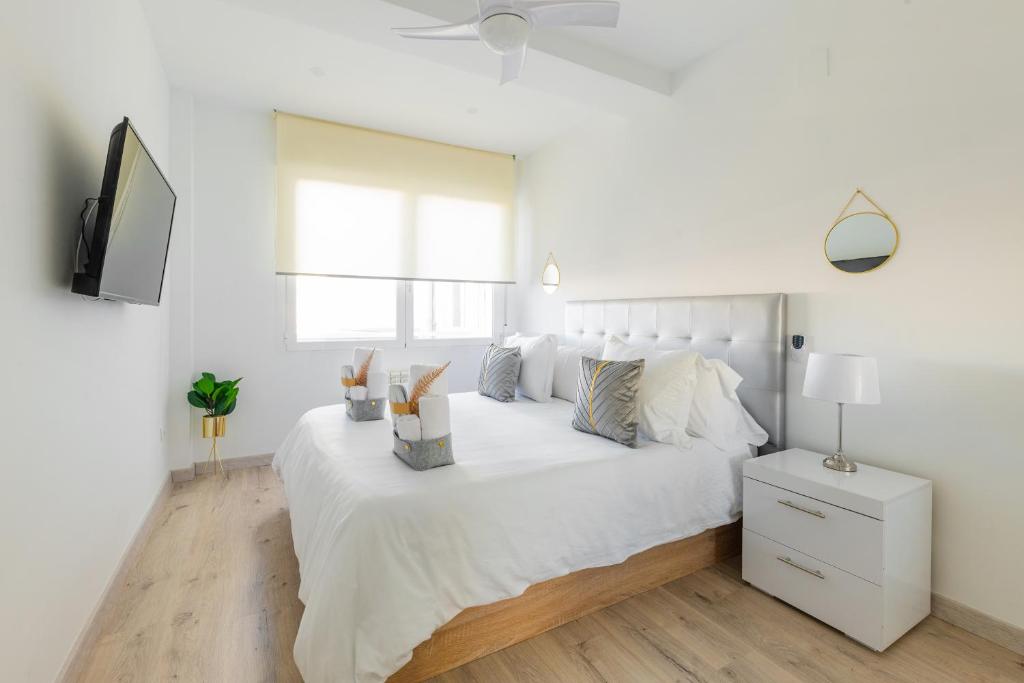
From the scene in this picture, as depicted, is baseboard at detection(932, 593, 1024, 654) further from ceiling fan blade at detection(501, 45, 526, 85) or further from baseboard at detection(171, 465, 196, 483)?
baseboard at detection(171, 465, 196, 483)

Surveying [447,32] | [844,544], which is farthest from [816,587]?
[447,32]

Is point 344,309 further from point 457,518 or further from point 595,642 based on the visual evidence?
point 595,642

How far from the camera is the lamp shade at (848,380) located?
190 cm

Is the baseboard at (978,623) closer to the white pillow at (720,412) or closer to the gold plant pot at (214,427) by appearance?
the white pillow at (720,412)

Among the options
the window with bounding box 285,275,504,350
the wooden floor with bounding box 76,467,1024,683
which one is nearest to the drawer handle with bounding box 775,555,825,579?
the wooden floor with bounding box 76,467,1024,683

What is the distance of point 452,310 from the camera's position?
4.67m

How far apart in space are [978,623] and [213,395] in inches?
168

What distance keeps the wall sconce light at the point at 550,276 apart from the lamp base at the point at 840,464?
102 inches

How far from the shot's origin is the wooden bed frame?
63.9 inches

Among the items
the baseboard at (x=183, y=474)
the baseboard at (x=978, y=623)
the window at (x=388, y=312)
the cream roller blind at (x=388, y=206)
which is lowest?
the baseboard at (x=978, y=623)

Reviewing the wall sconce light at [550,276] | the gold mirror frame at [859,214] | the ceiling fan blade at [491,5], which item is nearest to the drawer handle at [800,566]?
the gold mirror frame at [859,214]

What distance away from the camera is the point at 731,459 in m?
2.32

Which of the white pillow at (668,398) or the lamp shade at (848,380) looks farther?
the white pillow at (668,398)

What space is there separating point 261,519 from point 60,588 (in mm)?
1338
